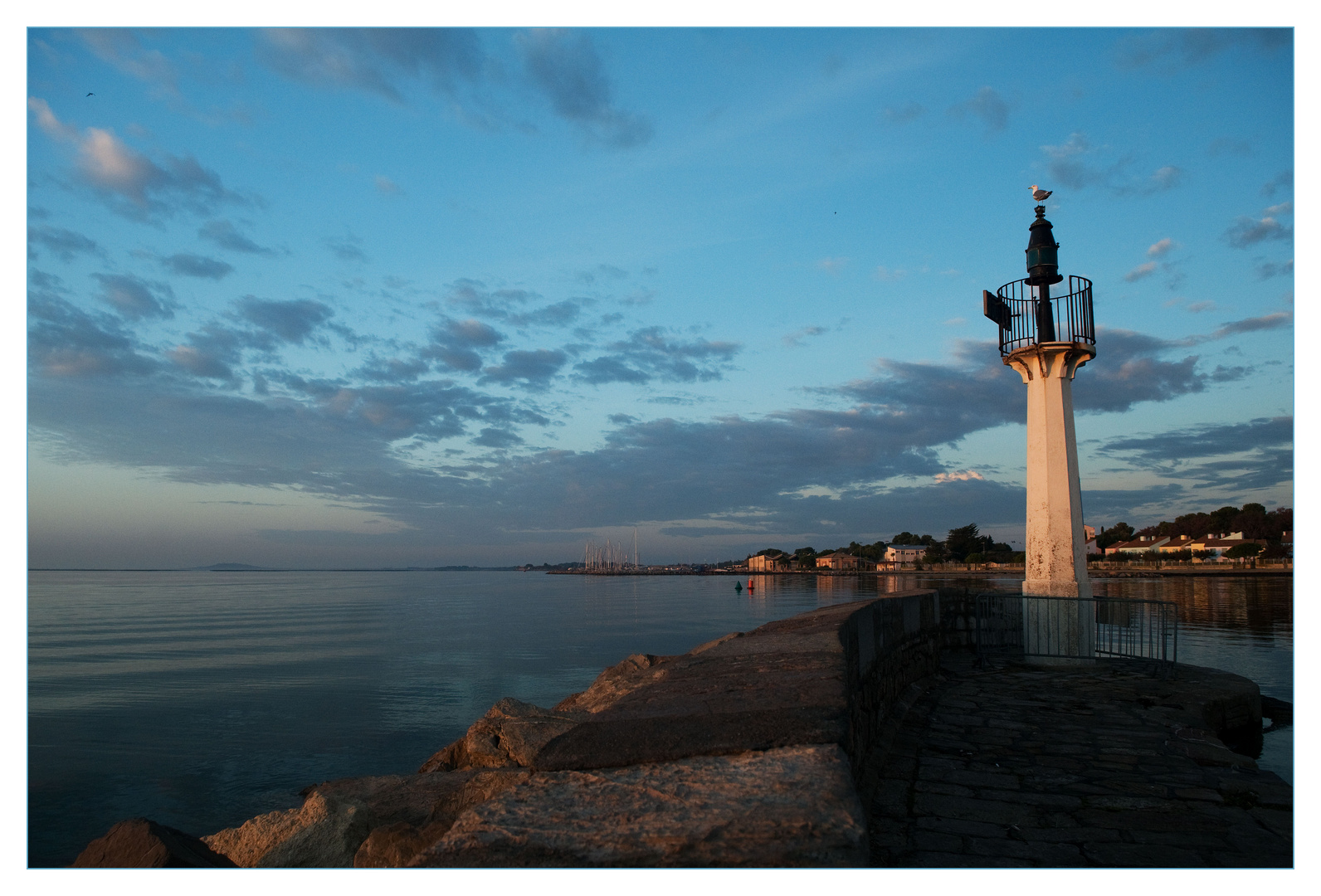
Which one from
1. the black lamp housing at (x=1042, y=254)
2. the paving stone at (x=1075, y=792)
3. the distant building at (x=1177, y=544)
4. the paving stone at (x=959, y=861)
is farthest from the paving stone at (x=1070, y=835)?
the distant building at (x=1177, y=544)

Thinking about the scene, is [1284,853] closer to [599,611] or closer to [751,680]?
[751,680]

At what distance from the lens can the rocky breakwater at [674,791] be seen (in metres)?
2.05

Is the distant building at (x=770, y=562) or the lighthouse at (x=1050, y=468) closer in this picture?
the lighthouse at (x=1050, y=468)

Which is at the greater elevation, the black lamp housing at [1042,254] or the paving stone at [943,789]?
the black lamp housing at [1042,254]

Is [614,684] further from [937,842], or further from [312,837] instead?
[937,842]

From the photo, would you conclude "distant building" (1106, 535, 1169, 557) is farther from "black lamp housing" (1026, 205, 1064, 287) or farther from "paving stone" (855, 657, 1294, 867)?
"paving stone" (855, 657, 1294, 867)

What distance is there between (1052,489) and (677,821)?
388 inches

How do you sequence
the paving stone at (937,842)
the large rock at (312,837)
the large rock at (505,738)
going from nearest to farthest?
the paving stone at (937,842)
the large rock at (312,837)
the large rock at (505,738)

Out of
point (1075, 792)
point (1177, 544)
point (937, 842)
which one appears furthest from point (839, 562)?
point (937, 842)

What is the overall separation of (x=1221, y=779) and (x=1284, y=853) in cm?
109

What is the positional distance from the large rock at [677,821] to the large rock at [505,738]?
443 cm

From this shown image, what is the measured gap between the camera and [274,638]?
102 ft

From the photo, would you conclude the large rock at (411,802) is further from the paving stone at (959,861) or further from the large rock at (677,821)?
the paving stone at (959,861)

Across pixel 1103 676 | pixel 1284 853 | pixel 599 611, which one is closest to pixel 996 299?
pixel 1103 676
